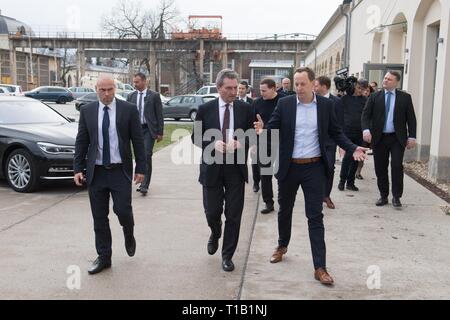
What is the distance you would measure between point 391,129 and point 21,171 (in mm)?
5771

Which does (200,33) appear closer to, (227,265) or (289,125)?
(289,125)

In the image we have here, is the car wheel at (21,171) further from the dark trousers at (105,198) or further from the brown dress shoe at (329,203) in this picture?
the brown dress shoe at (329,203)

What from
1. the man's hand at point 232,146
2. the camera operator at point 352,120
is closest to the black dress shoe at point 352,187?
the camera operator at point 352,120

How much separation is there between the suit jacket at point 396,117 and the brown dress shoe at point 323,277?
3532 millimetres

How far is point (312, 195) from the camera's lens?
187 inches

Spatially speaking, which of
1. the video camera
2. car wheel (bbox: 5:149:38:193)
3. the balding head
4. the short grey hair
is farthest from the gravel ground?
car wheel (bbox: 5:149:38:193)

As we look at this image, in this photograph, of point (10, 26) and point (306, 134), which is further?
point (10, 26)

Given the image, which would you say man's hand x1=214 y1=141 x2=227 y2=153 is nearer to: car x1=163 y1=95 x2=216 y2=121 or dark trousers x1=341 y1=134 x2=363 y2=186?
dark trousers x1=341 y1=134 x2=363 y2=186

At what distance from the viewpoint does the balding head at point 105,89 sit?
4.77m

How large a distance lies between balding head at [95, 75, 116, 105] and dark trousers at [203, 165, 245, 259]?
1.20 m

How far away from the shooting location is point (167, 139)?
18500mm

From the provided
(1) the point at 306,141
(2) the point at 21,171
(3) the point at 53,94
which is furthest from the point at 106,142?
A: (3) the point at 53,94

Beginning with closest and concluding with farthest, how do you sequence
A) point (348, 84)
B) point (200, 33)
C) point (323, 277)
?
point (323, 277) → point (348, 84) → point (200, 33)
